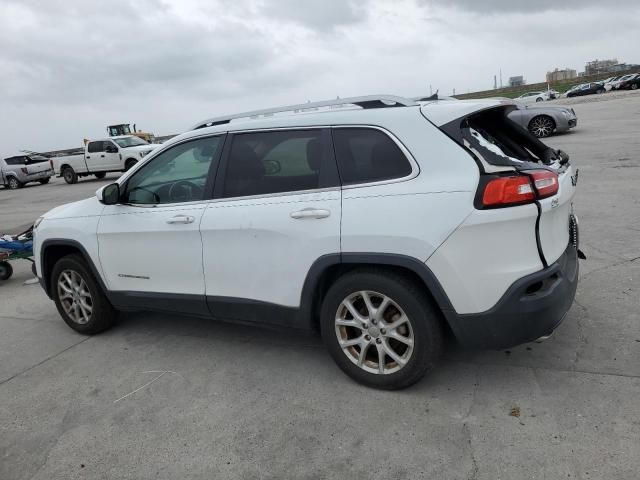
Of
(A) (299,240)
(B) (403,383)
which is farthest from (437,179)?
(B) (403,383)

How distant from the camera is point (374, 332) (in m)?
3.11

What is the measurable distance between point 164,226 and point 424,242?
6.60ft

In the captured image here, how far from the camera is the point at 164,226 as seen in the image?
3842 millimetres

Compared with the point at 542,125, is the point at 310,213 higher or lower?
lower

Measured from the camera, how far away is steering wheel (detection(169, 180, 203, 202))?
3801mm

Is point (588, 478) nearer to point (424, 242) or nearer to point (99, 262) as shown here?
point (424, 242)

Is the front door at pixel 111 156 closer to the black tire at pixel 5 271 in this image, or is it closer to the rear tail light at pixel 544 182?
the black tire at pixel 5 271

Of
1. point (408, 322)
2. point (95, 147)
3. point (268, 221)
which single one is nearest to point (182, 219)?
point (268, 221)

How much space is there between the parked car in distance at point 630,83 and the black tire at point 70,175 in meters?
47.9

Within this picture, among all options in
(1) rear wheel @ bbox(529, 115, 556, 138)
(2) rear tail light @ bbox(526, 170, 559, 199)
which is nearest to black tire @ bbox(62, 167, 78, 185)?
(1) rear wheel @ bbox(529, 115, 556, 138)

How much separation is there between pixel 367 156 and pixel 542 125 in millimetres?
15467

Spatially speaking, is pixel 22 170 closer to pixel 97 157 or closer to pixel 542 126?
pixel 97 157

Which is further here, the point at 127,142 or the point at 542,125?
the point at 127,142

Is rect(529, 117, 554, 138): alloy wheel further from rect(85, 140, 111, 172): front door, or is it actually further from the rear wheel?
rect(85, 140, 111, 172): front door
